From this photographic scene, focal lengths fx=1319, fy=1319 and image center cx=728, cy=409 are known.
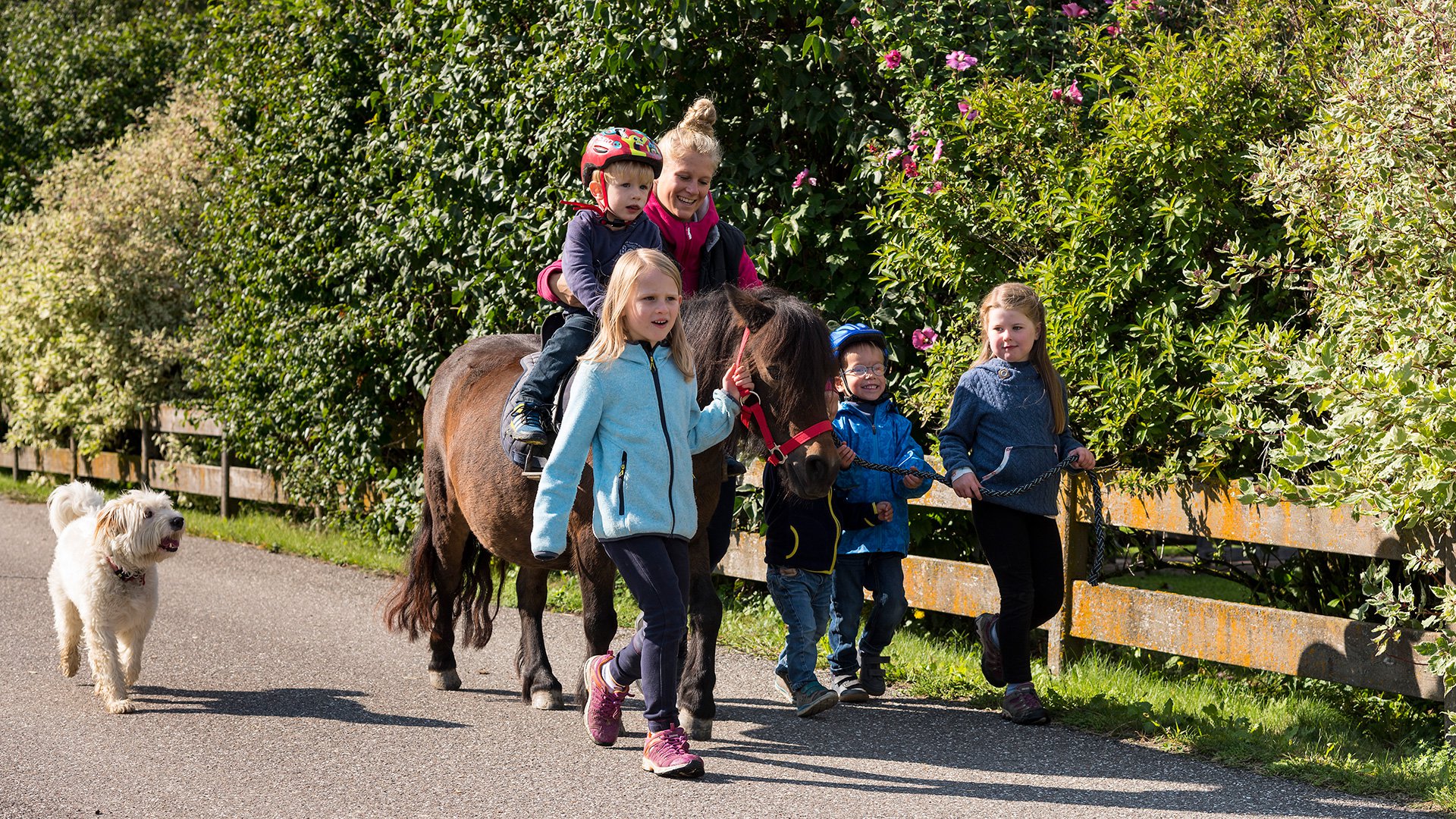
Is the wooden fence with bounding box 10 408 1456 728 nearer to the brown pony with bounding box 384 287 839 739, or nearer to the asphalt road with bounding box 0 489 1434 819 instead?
the asphalt road with bounding box 0 489 1434 819

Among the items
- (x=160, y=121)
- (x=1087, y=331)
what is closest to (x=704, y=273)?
(x=1087, y=331)

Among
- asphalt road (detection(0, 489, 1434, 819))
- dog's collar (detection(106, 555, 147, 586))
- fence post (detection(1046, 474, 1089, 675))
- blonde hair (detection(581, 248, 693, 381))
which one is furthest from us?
fence post (detection(1046, 474, 1089, 675))

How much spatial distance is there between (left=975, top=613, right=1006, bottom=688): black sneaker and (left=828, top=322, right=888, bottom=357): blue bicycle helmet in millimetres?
1338

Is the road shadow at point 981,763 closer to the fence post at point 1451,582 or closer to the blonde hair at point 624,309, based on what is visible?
the fence post at point 1451,582

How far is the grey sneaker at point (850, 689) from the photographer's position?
5.95 meters

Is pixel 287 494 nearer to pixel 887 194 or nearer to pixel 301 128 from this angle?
pixel 301 128

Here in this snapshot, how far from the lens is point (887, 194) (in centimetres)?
727

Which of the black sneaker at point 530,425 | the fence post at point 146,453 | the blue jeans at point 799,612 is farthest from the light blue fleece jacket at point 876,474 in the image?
the fence post at point 146,453

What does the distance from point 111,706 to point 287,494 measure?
696cm

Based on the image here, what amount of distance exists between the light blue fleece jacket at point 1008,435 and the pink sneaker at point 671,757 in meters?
1.65

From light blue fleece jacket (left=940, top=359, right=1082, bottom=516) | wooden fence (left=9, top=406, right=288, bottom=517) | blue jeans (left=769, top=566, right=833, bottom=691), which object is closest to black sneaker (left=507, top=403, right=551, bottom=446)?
blue jeans (left=769, top=566, right=833, bottom=691)

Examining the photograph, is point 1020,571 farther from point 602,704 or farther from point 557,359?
point 557,359

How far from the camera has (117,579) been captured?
6.02 metres

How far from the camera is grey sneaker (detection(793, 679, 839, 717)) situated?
5559 millimetres
